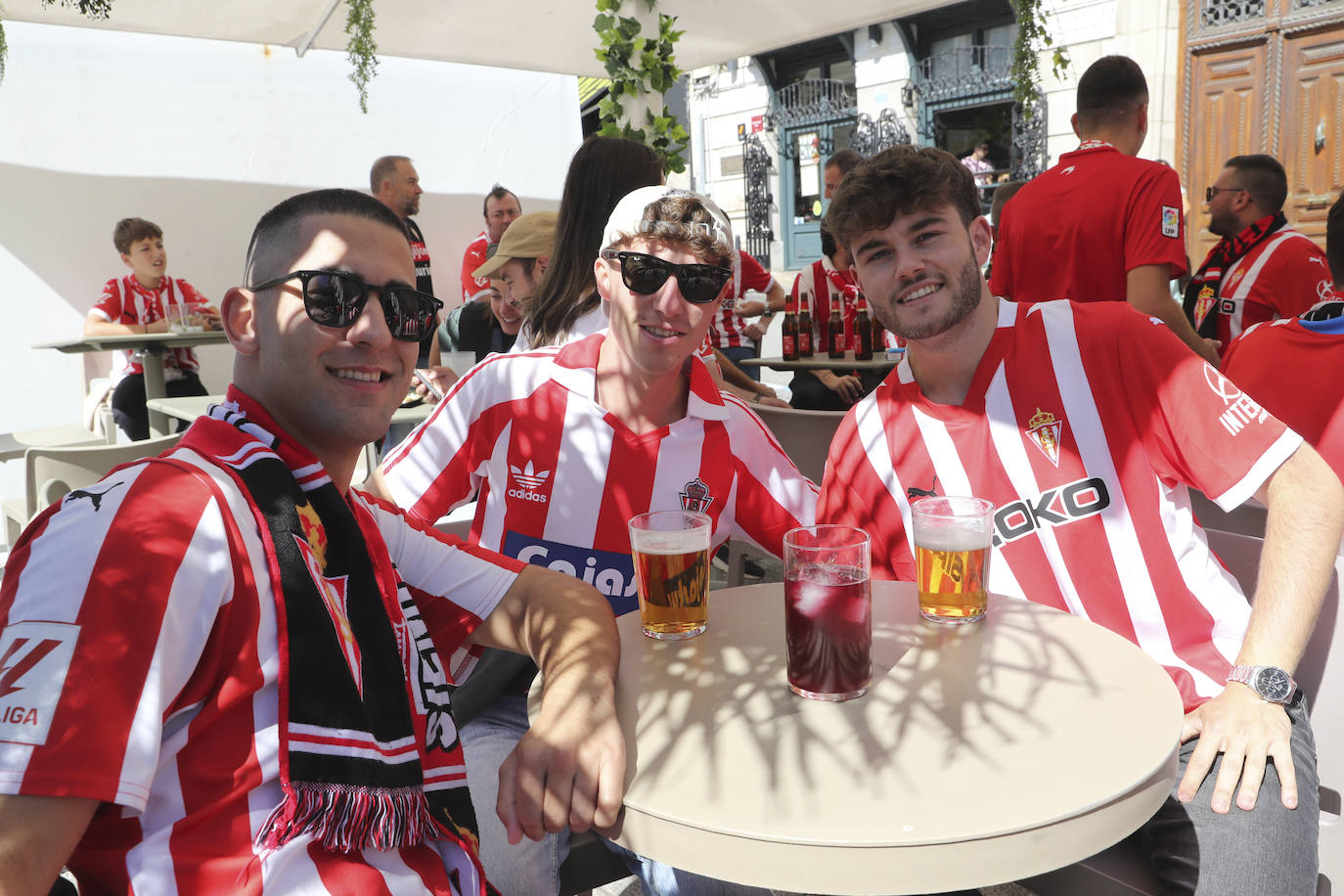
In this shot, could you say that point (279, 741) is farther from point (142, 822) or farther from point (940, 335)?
point (940, 335)

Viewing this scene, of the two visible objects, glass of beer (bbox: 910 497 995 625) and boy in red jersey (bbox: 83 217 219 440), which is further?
boy in red jersey (bbox: 83 217 219 440)

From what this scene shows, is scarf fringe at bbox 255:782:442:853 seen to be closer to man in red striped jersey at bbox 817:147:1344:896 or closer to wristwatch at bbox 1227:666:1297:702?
man in red striped jersey at bbox 817:147:1344:896

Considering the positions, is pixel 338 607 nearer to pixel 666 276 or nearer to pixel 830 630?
pixel 830 630

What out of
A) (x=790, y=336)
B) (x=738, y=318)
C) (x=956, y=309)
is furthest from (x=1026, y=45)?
(x=956, y=309)

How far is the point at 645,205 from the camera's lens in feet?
6.64

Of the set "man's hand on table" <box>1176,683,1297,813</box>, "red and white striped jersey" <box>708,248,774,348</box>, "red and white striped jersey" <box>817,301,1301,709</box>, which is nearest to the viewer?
"man's hand on table" <box>1176,683,1297,813</box>

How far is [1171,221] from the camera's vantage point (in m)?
3.76

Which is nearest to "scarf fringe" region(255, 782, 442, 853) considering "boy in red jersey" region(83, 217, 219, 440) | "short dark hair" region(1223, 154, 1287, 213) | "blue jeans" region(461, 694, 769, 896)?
"blue jeans" region(461, 694, 769, 896)

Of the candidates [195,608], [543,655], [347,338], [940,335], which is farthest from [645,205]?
[195,608]

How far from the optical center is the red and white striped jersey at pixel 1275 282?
4508mm

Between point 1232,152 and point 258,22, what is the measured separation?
9699 mm

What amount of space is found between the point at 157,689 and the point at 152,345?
6.08 meters

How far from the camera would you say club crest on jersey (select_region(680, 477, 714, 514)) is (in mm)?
2066

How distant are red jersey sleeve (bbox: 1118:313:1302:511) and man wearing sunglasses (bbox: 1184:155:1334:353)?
10.8 feet
